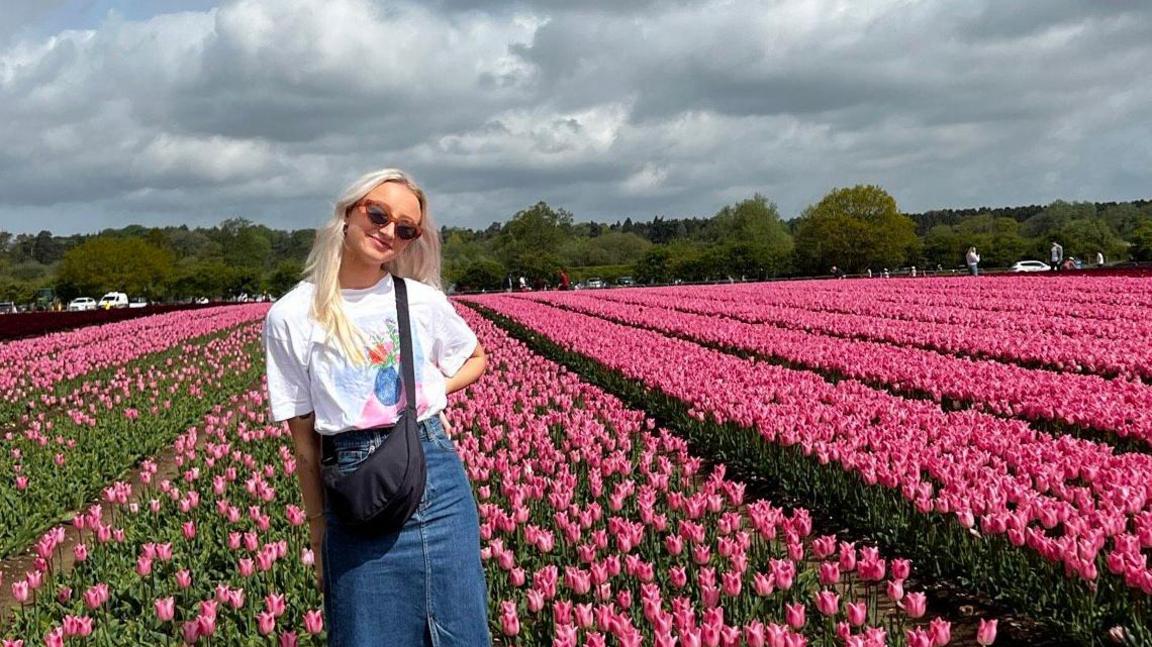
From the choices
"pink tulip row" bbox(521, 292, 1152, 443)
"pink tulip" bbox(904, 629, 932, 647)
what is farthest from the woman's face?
"pink tulip row" bbox(521, 292, 1152, 443)

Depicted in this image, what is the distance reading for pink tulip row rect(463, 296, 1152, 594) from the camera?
423cm

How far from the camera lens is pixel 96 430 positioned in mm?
9367

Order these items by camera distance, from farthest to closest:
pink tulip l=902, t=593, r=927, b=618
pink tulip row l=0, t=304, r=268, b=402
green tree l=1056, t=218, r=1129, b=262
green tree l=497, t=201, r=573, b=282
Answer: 1. green tree l=497, t=201, r=573, b=282
2. green tree l=1056, t=218, r=1129, b=262
3. pink tulip row l=0, t=304, r=268, b=402
4. pink tulip l=902, t=593, r=927, b=618

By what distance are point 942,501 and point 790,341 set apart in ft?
29.7

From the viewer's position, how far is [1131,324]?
1433 centimetres

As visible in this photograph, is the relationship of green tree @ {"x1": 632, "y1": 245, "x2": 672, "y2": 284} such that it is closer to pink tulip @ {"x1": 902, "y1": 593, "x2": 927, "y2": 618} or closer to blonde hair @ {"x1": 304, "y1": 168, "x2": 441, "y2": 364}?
pink tulip @ {"x1": 902, "y1": 593, "x2": 927, "y2": 618}

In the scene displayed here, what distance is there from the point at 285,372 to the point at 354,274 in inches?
14.8

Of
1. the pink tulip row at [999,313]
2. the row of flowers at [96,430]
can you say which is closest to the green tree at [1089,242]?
the pink tulip row at [999,313]

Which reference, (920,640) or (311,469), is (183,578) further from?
(920,640)

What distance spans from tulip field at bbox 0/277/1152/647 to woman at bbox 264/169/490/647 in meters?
0.70

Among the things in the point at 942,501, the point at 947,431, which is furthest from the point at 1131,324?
the point at 942,501

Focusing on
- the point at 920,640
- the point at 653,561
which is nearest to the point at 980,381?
the point at 653,561

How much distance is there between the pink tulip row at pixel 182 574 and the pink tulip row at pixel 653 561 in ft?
3.46

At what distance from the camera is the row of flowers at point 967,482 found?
4.07 metres
